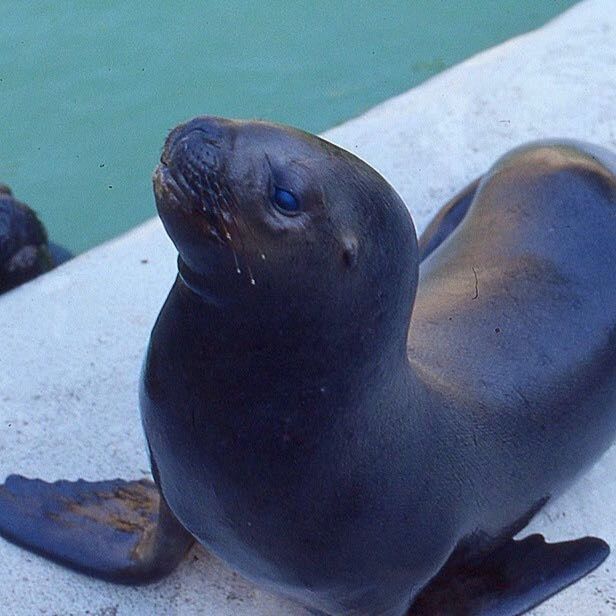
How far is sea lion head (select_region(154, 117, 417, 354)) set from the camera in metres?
1.84

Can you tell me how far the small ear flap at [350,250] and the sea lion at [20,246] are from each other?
9.87ft

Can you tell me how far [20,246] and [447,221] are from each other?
1987mm

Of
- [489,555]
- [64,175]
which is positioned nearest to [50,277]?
[489,555]

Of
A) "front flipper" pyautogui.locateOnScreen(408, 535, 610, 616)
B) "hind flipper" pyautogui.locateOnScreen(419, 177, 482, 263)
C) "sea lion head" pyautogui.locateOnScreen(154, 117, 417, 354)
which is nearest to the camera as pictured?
"sea lion head" pyautogui.locateOnScreen(154, 117, 417, 354)

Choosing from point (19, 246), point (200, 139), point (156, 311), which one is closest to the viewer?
point (200, 139)

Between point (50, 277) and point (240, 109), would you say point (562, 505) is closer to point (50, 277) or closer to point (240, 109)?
point (50, 277)

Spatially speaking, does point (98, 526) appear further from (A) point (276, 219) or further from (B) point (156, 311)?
(A) point (276, 219)

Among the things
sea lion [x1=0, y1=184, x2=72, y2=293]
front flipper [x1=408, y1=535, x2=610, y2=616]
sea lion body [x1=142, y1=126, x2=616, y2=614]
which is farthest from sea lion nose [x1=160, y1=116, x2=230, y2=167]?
sea lion [x1=0, y1=184, x2=72, y2=293]

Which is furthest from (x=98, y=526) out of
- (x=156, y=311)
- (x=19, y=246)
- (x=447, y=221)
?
(x=19, y=246)

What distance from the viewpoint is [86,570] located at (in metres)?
2.86

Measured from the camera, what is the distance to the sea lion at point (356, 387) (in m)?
1.91

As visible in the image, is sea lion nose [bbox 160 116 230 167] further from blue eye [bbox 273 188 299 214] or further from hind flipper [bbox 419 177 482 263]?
hind flipper [bbox 419 177 482 263]

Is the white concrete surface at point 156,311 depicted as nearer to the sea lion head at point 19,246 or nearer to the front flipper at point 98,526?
the front flipper at point 98,526

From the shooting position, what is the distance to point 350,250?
1938mm
